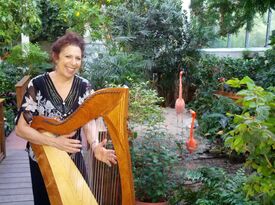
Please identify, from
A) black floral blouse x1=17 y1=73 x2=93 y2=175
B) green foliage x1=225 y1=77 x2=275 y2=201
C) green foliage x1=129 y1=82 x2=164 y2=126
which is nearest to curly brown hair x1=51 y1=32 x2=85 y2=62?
black floral blouse x1=17 y1=73 x2=93 y2=175

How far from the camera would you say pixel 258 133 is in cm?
136

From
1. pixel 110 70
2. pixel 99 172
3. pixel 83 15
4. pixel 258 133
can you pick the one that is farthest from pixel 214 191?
pixel 83 15

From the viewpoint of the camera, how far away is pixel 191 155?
3.78 meters

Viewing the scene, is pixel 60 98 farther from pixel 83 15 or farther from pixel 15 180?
pixel 83 15

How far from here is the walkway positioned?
275 cm

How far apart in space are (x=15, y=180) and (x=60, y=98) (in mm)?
1832

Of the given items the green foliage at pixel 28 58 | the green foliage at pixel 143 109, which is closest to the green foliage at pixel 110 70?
the green foliage at pixel 143 109

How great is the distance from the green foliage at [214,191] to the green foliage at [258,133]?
1.79ft

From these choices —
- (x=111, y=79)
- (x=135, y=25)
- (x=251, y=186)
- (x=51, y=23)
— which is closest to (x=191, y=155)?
(x=111, y=79)

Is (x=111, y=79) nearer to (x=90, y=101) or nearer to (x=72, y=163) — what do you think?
(x=72, y=163)

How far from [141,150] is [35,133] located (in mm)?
1409

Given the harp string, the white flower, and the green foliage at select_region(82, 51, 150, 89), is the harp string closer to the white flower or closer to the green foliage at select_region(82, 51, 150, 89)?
the white flower

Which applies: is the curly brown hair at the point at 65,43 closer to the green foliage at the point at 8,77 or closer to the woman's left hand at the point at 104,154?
the woman's left hand at the point at 104,154

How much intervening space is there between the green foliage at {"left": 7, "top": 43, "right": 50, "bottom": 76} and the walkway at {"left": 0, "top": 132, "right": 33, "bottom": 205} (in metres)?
2.81
